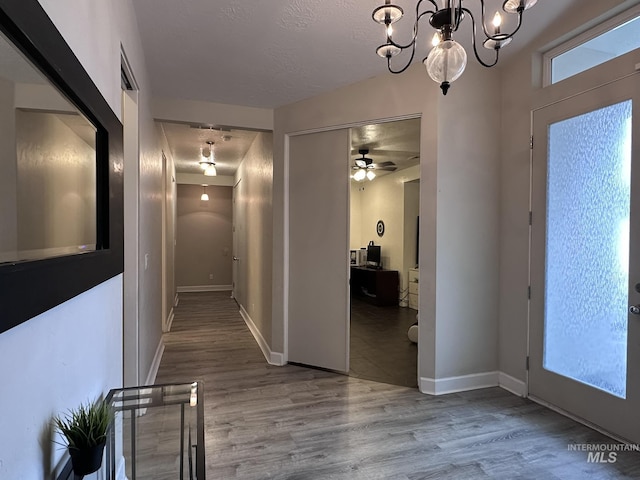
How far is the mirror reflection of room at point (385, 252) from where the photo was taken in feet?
12.9

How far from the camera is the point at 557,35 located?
2.59 m

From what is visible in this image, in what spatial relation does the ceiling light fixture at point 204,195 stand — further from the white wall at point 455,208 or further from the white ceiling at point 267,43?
the white wall at point 455,208

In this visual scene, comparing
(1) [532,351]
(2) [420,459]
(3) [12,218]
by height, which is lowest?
(2) [420,459]

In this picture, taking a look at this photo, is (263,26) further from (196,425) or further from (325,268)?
(196,425)

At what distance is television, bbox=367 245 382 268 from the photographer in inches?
285

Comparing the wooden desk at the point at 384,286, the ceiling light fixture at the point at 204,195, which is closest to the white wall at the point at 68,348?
the wooden desk at the point at 384,286

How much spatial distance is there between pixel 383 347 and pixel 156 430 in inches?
124

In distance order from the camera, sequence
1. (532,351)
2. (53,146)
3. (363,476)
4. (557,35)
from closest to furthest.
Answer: (53,146) < (363,476) < (557,35) < (532,351)

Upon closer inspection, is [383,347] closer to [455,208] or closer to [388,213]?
[455,208]

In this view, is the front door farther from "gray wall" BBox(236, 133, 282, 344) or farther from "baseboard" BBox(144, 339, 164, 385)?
"baseboard" BBox(144, 339, 164, 385)

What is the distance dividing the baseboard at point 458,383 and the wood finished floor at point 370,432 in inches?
3.0

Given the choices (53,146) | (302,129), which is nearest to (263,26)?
(302,129)

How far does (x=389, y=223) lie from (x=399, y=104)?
414 cm

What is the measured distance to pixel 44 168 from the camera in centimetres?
80
